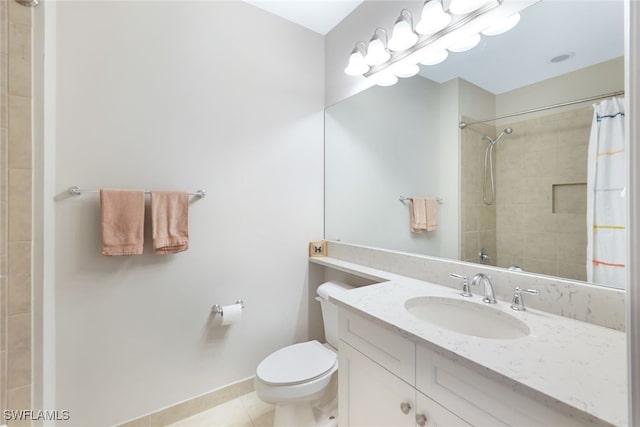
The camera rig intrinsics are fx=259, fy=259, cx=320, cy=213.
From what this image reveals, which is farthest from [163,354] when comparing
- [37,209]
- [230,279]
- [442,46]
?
[442,46]

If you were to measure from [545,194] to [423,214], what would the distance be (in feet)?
1.99

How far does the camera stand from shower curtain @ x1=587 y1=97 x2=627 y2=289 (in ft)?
2.77

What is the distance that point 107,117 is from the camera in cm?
130

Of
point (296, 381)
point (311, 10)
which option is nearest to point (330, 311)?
point (296, 381)

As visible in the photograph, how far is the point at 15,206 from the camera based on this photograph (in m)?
1.11

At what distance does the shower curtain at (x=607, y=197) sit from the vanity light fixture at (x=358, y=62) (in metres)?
1.16

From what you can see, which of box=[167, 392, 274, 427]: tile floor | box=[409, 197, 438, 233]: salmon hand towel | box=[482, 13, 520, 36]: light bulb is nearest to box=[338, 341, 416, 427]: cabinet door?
box=[167, 392, 274, 427]: tile floor

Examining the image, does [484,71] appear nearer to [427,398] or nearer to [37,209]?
[427,398]

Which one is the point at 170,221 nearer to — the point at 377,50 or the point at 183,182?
the point at 183,182

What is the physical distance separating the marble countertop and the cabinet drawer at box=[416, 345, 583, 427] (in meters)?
0.04

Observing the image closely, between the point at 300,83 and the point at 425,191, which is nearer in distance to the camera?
the point at 425,191

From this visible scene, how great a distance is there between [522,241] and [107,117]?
6.64 feet

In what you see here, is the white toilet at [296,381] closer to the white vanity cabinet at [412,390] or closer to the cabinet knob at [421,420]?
the white vanity cabinet at [412,390]

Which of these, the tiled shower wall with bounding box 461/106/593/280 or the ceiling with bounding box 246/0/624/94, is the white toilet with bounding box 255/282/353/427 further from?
the ceiling with bounding box 246/0/624/94
